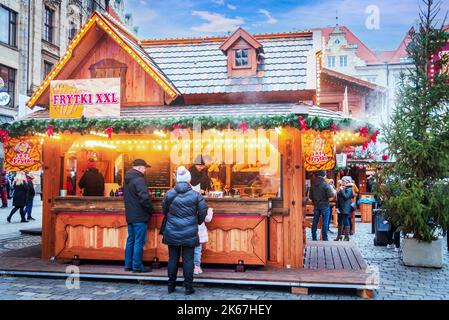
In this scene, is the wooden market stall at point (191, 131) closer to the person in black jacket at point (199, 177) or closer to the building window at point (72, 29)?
the person in black jacket at point (199, 177)

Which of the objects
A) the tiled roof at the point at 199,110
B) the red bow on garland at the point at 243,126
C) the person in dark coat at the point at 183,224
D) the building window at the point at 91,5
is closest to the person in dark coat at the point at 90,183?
the tiled roof at the point at 199,110

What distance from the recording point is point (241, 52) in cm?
1192

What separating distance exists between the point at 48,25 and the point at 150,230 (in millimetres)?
28794

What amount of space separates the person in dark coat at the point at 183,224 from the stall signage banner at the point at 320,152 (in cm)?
264

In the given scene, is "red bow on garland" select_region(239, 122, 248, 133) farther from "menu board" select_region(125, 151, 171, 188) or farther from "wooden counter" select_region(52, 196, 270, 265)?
"menu board" select_region(125, 151, 171, 188)

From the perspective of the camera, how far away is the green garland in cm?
793

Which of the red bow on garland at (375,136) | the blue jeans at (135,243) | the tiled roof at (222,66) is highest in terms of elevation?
the tiled roof at (222,66)

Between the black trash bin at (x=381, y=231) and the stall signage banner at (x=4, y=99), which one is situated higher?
the stall signage banner at (x=4, y=99)

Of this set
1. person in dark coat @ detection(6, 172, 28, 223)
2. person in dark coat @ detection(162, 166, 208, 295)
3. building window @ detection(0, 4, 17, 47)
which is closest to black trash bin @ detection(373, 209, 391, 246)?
person in dark coat @ detection(162, 166, 208, 295)

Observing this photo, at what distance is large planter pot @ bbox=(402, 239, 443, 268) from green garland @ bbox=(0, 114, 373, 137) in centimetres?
298

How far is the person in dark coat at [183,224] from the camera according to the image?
280 inches

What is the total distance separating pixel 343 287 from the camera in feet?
23.9

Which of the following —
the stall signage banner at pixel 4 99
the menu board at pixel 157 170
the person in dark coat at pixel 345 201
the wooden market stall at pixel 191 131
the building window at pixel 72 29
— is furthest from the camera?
the building window at pixel 72 29
